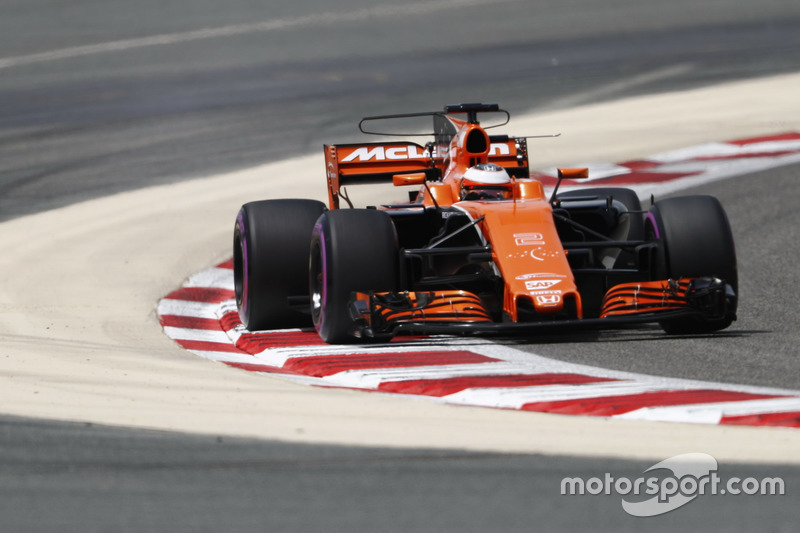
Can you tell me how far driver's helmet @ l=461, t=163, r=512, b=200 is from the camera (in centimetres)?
962

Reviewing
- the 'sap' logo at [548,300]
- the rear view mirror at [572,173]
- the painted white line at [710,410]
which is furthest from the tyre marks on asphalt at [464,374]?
the rear view mirror at [572,173]

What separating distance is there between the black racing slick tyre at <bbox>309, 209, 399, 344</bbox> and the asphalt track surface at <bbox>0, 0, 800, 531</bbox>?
3.59ft

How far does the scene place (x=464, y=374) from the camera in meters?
7.44

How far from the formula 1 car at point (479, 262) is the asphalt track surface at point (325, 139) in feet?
Result: 0.94

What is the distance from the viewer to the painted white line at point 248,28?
24747 millimetres

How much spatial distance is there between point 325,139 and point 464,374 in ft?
36.2

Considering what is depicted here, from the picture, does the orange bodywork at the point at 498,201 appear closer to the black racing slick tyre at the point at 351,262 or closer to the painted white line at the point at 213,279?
the black racing slick tyre at the point at 351,262

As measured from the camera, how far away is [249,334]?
A: 31.0 feet

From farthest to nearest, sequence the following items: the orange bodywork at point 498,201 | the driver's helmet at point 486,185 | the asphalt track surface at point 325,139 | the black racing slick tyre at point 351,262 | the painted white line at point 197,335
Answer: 1. the driver's helmet at point 486,185
2. the painted white line at point 197,335
3. the black racing slick tyre at point 351,262
4. the orange bodywork at point 498,201
5. the asphalt track surface at point 325,139

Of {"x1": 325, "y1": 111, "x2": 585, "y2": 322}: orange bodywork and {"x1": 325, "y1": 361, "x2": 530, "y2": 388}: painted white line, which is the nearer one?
{"x1": 325, "y1": 361, "x2": 530, "y2": 388}: painted white line

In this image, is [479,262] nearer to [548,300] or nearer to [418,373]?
[548,300]

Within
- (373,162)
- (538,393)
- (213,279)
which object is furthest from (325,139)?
(538,393)

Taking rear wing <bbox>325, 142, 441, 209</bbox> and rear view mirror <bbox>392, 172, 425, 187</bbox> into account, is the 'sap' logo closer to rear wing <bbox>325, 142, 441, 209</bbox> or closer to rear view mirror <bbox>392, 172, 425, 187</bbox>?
rear view mirror <bbox>392, 172, 425, 187</bbox>

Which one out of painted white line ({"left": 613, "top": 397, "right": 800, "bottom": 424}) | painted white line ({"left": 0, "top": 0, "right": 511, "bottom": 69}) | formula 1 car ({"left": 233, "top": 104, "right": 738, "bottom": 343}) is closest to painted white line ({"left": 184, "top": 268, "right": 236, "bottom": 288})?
formula 1 car ({"left": 233, "top": 104, "right": 738, "bottom": 343})
